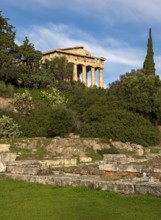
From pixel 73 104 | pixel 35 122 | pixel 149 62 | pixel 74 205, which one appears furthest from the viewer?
pixel 149 62

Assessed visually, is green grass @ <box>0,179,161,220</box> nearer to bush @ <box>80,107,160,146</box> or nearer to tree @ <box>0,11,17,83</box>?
bush @ <box>80,107,160,146</box>

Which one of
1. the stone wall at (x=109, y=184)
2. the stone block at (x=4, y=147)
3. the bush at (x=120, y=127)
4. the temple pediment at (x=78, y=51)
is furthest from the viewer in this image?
the temple pediment at (x=78, y=51)

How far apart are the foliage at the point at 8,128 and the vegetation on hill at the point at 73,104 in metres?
0.55

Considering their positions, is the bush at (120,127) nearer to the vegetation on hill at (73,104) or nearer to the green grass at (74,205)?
the vegetation on hill at (73,104)

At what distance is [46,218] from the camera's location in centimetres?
833

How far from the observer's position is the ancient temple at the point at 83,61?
6962 centimetres

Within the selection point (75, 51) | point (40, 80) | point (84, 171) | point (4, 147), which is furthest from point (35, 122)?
point (75, 51)

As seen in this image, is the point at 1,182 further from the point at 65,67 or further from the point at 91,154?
the point at 65,67

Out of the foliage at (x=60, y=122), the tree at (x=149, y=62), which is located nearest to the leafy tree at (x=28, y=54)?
the tree at (x=149, y=62)

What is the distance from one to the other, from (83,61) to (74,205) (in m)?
64.1

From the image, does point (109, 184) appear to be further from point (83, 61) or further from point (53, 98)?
point (83, 61)

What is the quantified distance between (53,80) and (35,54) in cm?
486

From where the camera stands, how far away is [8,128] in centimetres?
4019

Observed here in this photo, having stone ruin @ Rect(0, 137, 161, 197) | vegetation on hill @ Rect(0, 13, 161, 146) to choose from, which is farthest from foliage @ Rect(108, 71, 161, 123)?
stone ruin @ Rect(0, 137, 161, 197)
